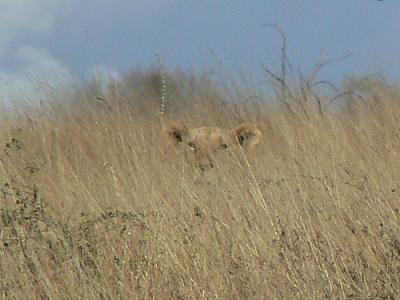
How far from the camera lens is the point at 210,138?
602cm

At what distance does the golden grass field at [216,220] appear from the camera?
3.17 meters

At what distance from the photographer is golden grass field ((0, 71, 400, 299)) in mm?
3166

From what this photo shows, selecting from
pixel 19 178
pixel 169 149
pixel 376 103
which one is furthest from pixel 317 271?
pixel 376 103

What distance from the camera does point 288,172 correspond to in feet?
15.2

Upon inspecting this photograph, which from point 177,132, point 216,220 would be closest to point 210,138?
point 177,132

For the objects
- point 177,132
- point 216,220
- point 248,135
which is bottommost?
point 216,220

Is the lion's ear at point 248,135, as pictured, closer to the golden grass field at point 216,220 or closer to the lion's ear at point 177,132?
the golden grass field at point 216,220

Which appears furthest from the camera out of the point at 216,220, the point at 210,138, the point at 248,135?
the point at 210,138

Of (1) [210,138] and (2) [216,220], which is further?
(1) [210,138]

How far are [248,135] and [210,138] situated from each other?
302 mm

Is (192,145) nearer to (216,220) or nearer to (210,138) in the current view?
(210,138)

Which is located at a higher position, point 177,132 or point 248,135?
point 177,132

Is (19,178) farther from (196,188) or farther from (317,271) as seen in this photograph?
(317,271)

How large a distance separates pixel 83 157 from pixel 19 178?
3.33ft
